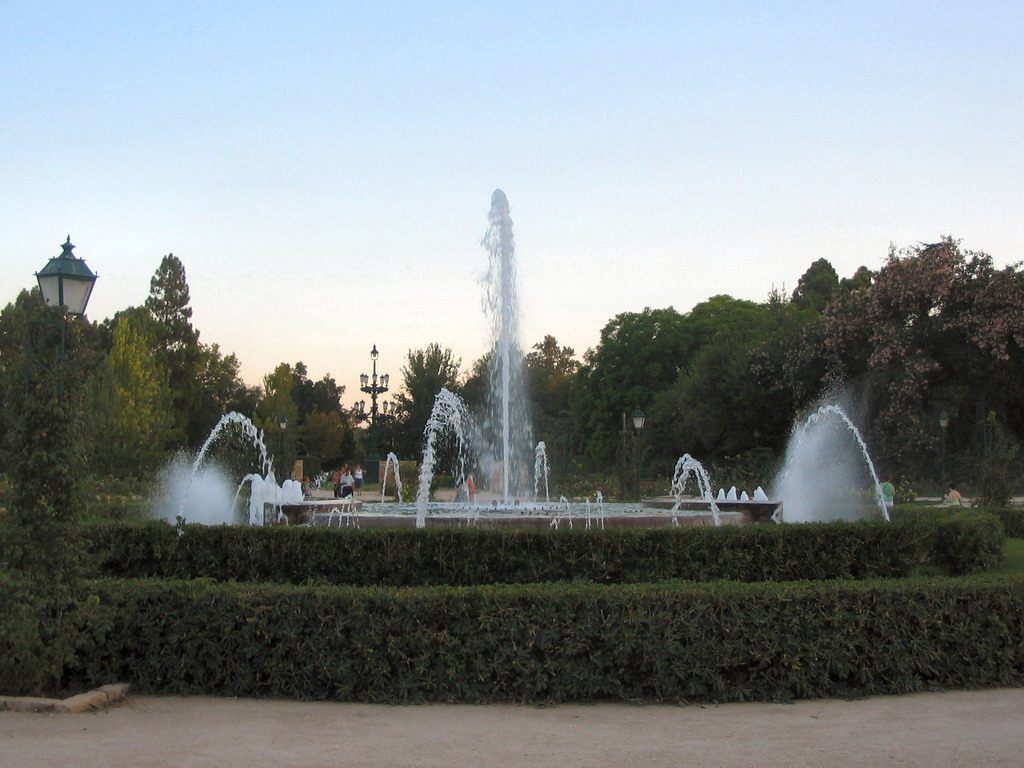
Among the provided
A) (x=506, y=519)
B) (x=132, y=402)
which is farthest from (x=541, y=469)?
(x=506, y=519)

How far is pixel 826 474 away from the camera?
26.4m

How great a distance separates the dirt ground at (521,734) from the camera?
530cm

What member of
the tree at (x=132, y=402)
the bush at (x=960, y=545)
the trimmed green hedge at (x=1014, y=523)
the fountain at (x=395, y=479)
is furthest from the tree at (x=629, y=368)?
the bush at (x=960, y=545)

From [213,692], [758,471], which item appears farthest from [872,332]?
[213,692]

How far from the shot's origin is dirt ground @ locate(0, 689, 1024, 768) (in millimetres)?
5297

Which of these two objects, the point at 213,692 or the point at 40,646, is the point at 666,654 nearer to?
the point at 213,692

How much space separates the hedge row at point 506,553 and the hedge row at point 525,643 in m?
1.28

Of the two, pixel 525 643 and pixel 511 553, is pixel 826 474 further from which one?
pixel 525 643

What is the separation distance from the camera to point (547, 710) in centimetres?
650

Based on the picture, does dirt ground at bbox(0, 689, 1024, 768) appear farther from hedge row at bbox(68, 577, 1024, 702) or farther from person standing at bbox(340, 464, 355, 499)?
person standing at bbox(340, 464, 355, 499)

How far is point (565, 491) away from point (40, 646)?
2159 centimetres

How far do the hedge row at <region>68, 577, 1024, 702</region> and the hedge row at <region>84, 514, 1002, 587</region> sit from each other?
4.21ft

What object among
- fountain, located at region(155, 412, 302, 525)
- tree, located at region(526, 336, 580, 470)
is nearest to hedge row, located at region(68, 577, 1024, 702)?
fountain, located at region(155, 412, 302, 525)

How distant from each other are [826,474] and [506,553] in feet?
65.2
